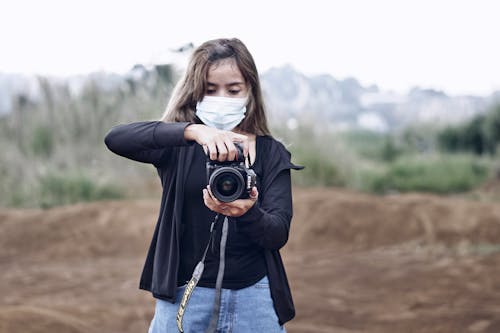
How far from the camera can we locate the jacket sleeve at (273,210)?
89.8 inches

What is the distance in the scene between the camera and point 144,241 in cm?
959

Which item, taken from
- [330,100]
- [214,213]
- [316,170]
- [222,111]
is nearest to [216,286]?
[214,213]

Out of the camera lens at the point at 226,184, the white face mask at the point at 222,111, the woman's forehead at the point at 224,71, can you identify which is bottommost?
the camera lens at the point at 226,184

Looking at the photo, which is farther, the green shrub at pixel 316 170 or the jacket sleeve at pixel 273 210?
the green shrub at pixel 316 170

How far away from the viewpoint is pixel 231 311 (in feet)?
7.72

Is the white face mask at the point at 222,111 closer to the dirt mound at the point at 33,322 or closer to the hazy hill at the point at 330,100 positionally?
the dirt mound at the point at 33,322

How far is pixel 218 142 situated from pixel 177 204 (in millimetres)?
284

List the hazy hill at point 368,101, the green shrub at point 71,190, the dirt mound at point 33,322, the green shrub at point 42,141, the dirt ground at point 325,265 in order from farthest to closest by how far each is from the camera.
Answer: the hazy hill at point 368,101, the green shrub at point 42,141, the green shrub at point 71,190, the dirt ground at point 325,265, the dirt mound at point 33,322

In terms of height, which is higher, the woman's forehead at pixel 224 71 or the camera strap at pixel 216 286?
the woman's forehead at pixel 224 71

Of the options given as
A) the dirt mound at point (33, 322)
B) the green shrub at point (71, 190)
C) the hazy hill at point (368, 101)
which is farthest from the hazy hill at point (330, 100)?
the dirt mound at point (33, 322)

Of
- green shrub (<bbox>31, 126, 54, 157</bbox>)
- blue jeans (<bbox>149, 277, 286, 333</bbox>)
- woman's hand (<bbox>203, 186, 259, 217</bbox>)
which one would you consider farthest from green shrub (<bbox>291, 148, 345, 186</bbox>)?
woman's hand (<bbox>203, 186, 259, 217</bbox>)

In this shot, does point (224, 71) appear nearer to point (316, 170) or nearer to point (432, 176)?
point (316, 170)

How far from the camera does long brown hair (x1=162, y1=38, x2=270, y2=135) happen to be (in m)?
2.54

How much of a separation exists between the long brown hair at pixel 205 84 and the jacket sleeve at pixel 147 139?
133 millimetres
